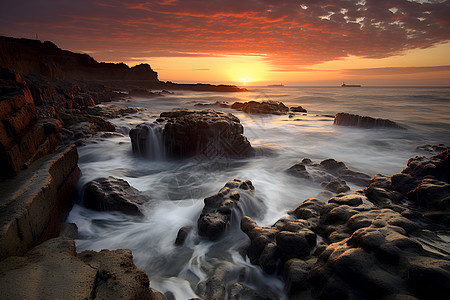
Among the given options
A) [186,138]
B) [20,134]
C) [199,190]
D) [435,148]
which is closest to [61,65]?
[186,138]

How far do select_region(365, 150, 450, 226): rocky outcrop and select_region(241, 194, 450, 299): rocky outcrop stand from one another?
0.98 m

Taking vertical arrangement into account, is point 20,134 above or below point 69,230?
above

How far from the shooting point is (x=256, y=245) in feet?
12.1

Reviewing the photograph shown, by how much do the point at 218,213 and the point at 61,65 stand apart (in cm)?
7430

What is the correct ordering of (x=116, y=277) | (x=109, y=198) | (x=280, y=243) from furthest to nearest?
(x=109, y=198) → (x=280, y=243) → (x=116, y=277)

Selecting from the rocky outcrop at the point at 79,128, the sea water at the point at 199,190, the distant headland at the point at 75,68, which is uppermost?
the distant headland at the point at 75,68

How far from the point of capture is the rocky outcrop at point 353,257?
2.22 metres

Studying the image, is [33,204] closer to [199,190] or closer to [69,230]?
[69,230]

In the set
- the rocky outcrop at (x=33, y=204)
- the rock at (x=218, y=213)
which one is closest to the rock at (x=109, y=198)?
the rocky outcrop at (x=33, y=204)

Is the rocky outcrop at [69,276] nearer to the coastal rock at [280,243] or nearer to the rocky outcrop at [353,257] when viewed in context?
the coastal rock at [280,243]

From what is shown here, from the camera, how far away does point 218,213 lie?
4.67m

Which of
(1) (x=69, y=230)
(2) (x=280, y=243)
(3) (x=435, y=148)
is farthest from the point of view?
(3) (x=435, y=148)

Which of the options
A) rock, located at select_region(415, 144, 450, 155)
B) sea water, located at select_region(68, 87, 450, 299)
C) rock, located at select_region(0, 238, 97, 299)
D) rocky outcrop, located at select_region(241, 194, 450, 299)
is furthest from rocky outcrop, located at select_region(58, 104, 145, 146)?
rock, located at select_region(415, 144, 450, 155)

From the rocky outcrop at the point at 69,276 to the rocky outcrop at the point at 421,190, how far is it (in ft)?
15.0
